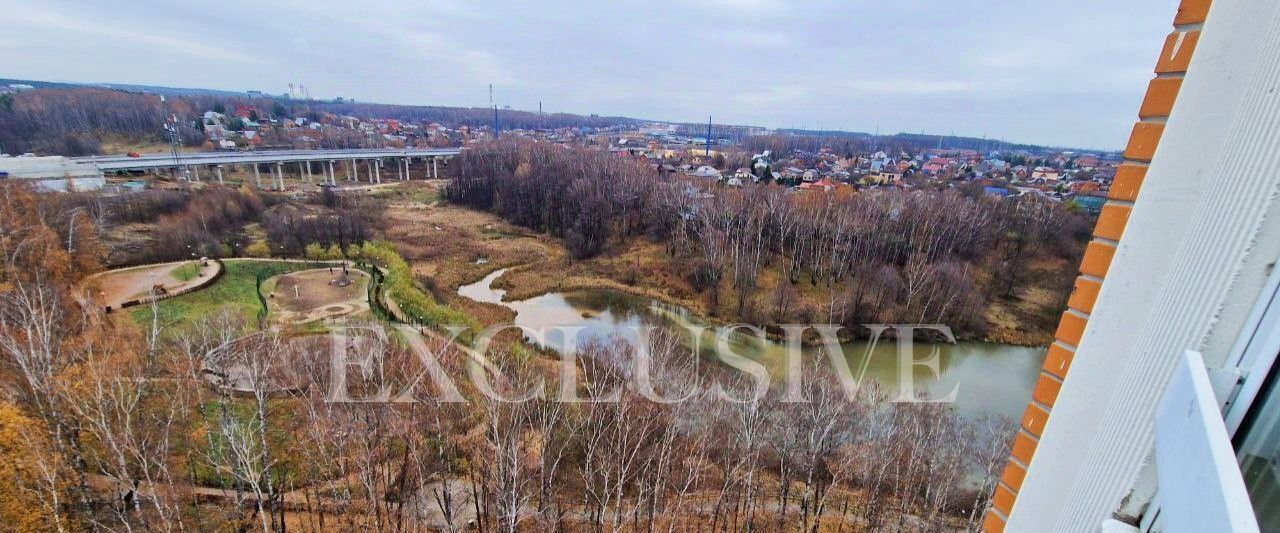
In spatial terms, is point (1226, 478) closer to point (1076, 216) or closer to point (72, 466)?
point (72, 466)

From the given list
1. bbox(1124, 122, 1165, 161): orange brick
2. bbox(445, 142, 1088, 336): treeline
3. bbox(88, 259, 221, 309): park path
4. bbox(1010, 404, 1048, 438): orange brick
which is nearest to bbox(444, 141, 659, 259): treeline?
bbox(445, 142, 1088, 336): treeline

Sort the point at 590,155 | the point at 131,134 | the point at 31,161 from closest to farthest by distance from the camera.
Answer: the point at 31,161
the point at 590,155
the point at 131,134

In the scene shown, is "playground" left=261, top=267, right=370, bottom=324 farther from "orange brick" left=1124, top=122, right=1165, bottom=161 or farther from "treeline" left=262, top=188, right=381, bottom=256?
"orange brick" left=1124, top=122, right=1165, bottom=161

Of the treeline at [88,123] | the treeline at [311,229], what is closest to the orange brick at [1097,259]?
the treeline at [311,229]

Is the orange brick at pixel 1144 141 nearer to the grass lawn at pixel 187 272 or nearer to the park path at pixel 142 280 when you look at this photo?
the park path at pixel 142 280

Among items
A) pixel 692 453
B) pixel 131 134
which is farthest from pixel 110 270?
pixel 131 134
